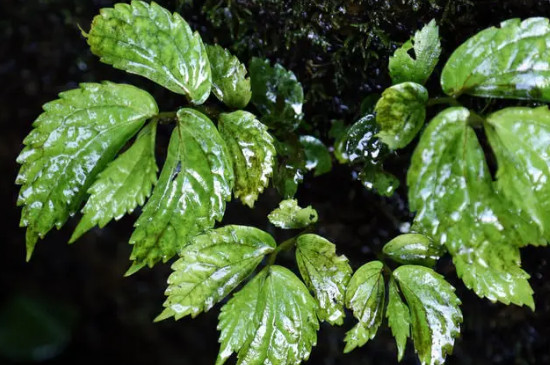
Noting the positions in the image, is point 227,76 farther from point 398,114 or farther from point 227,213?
point 227,213

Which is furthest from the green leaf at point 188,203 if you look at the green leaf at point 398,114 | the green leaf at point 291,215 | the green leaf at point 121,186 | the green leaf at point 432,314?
the green leaf at point 432,314

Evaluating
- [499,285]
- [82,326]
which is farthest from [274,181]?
[82,326]

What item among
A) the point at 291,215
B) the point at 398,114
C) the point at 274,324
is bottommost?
the point at 274,324

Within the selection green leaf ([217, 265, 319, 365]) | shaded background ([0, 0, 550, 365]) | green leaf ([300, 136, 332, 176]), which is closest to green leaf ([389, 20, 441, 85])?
shaded background ([0, 0, 550, 365])

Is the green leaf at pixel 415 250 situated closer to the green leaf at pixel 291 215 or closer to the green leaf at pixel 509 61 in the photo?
the green leaf at pixel 291 215

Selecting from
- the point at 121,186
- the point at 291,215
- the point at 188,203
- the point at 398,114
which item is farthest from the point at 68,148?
the point at 398,114

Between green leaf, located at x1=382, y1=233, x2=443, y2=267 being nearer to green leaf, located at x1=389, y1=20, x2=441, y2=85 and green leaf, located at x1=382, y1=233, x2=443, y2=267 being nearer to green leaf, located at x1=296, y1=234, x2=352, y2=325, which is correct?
green leaf, located at x1=296, y1=234, x2=352, y2=325
